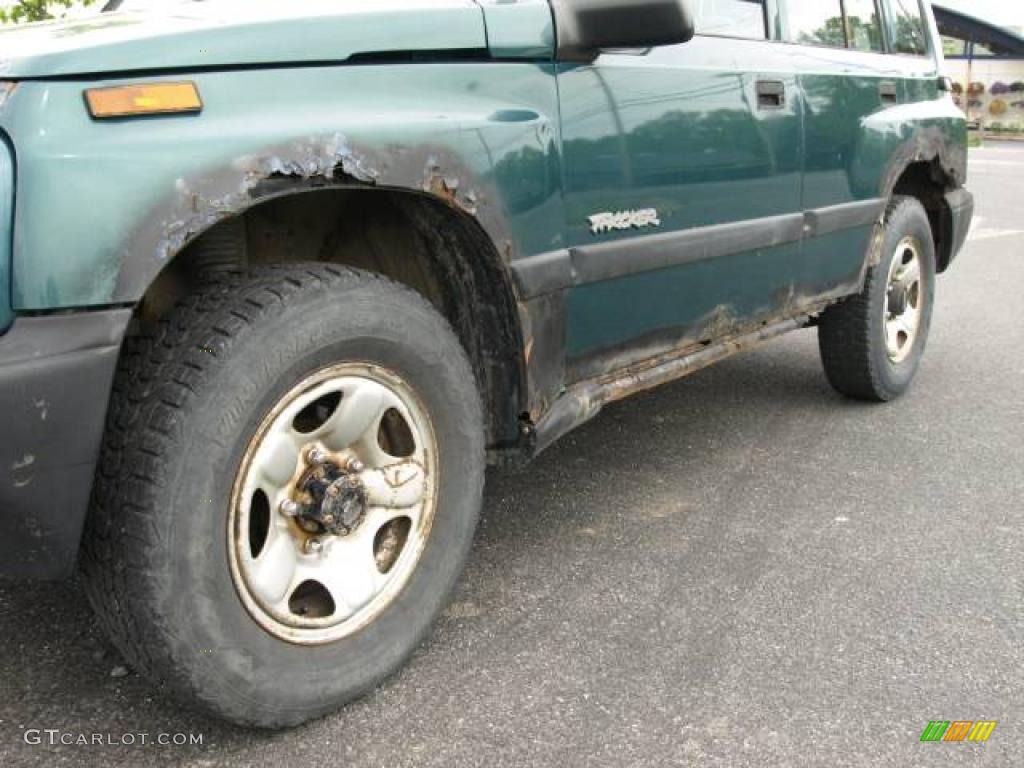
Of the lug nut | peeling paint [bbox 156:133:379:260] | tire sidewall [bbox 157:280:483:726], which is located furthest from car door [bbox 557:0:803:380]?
the lug nut

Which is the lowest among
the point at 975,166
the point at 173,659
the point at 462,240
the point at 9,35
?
the point at 975,166

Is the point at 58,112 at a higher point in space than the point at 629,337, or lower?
higher

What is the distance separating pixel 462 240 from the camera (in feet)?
7.72

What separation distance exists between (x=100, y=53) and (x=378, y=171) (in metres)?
0.54

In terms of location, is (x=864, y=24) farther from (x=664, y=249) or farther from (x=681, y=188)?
(x=664, y=249)

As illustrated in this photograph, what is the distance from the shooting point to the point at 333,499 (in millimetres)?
2104

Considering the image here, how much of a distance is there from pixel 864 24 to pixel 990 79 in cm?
2990

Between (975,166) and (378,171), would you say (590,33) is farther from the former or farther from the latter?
(975,166)

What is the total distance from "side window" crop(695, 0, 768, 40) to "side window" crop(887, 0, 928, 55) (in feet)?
3.79

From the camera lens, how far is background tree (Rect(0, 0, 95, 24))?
4.66 metres

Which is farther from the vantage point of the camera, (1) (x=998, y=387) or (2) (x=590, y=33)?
(1) (x=998, y=387)

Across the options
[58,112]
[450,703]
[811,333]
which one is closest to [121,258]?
[58,112]

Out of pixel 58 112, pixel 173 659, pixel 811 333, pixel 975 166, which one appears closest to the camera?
pixel 58 112

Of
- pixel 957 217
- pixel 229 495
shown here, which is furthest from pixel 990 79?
pixel 229 495
